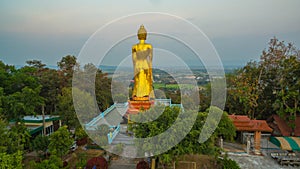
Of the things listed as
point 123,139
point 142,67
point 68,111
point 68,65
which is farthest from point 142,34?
point 68,65

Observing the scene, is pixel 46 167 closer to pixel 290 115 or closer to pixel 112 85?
pixel 112 85

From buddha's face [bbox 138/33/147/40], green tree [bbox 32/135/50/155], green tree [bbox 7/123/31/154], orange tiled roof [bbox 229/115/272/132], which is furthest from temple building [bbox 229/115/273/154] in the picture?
green tree [bbox 7/123/31/154]

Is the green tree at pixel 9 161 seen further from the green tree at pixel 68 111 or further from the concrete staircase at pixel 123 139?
the concrete staircase at pixel 123 139

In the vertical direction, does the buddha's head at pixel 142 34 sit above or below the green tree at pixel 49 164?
above

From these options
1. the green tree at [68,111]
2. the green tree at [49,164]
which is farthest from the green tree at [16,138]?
the green tree at [68,111]

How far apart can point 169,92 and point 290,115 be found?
11.3 metres

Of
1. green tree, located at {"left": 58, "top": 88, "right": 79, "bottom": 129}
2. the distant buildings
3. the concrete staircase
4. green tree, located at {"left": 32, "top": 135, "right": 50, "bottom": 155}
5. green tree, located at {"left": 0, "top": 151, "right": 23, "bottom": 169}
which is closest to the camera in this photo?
green tree, located at {"left": 0, "top": 151, "right": 23, "bottom": 169}

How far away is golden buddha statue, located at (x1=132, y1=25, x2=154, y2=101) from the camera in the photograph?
14148 mm

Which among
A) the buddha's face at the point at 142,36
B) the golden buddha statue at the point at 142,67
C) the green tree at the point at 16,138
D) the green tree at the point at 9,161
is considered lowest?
the green tree at the point at 9,161

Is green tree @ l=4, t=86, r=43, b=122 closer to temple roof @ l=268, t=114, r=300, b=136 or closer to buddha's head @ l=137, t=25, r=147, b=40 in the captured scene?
buddha's head @ l=137, t=25, r=147, b=40

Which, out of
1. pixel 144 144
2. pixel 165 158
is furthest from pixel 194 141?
pixel 144 144

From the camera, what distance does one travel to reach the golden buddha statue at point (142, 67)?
14.1m

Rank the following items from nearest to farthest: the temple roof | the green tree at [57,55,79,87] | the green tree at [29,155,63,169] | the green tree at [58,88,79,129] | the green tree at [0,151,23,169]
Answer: the green tree at [0,151,23,169] < the green tree at [29,155,63,169] < the green tree at [58,88,79,129] < the temple roof < the green tree at [57,55,79,87]

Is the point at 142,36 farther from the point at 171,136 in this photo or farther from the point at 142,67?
the point at 171,136
